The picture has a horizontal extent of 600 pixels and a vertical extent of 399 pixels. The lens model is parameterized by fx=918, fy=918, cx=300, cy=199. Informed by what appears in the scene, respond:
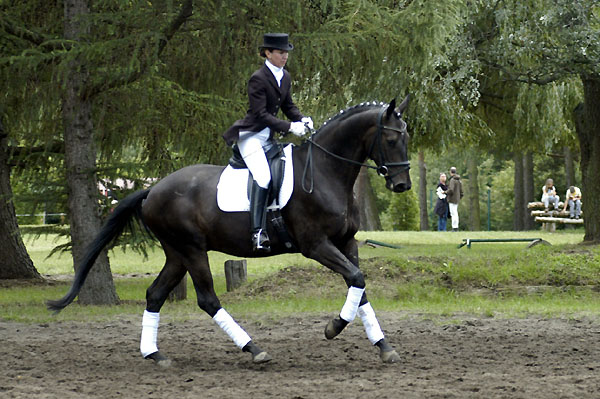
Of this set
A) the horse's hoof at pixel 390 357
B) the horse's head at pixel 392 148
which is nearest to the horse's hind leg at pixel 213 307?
the horse's hoof at pixel 390 357

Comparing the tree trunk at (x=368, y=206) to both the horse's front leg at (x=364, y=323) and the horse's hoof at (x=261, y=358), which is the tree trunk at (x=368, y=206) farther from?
the horse's hoof at (x=261, y=358)

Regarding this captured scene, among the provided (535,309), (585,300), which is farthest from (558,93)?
(535,309)

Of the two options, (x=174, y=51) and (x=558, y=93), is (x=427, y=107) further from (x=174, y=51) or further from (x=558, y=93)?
(x=174, y=51)

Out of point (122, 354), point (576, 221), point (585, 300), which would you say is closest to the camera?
point (122, 354)

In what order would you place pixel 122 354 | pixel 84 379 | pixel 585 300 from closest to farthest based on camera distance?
pixel 84 379 → pixel 122 354 → pixel 585 300

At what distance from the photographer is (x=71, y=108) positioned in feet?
45.2

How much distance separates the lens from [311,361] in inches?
331

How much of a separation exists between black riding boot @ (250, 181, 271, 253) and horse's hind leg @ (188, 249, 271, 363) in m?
0.62

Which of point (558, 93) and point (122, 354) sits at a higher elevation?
point (558, 93)

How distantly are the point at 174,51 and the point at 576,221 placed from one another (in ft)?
66.8

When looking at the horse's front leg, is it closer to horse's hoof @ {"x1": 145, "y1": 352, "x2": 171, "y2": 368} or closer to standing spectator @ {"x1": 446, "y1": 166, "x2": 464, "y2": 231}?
horse's hoof @ {"x1": 145, "y1": 352, "x2": 171, "y2": 368}

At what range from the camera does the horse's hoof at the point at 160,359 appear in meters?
8.32

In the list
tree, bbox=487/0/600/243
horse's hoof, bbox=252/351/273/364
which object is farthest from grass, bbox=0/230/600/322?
tree, bbox=487/0/600/243

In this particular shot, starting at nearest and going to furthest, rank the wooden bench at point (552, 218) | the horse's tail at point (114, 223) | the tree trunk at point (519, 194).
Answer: the horse's tail at point (114, 223), the wooden bench at point (552, 218), the tree trunk at point (519, 194)
